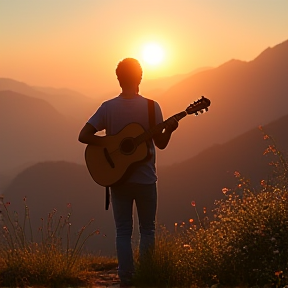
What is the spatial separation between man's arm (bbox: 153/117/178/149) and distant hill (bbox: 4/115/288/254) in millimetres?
84449

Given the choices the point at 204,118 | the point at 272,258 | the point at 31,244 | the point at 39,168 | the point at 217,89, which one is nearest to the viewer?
the point at 272,258

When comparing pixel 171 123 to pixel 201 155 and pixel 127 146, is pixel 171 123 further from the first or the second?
pixel 201 155

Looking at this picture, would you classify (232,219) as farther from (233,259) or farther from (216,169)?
(216,169)

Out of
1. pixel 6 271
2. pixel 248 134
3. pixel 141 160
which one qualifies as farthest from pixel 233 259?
pixel 248 134

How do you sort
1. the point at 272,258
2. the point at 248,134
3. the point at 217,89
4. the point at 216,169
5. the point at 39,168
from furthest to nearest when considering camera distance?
1. the point at 217,89
2. the point at 39,168
3. the point at 248,134
4. the point at 216,169
5. the point at 272,258

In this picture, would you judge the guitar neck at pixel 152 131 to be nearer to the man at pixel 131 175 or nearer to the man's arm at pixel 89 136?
the man at pixel 131 175

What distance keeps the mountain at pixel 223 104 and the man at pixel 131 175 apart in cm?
14331

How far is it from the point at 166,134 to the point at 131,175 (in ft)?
1.63

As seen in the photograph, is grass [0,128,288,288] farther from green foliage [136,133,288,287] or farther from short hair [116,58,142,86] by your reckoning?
short hair [116,58,142,86]

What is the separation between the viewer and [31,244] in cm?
648

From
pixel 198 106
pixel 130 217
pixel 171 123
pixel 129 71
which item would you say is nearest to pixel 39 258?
pixel 130 217

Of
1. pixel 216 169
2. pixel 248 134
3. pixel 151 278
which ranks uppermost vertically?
pixel 248 134

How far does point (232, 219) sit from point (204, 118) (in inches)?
6874

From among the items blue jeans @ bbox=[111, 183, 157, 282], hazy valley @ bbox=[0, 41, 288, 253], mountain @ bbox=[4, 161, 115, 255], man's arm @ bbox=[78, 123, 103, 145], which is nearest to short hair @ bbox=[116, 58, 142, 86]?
man's arm @ bbox=[78, 123, 103, 145]
